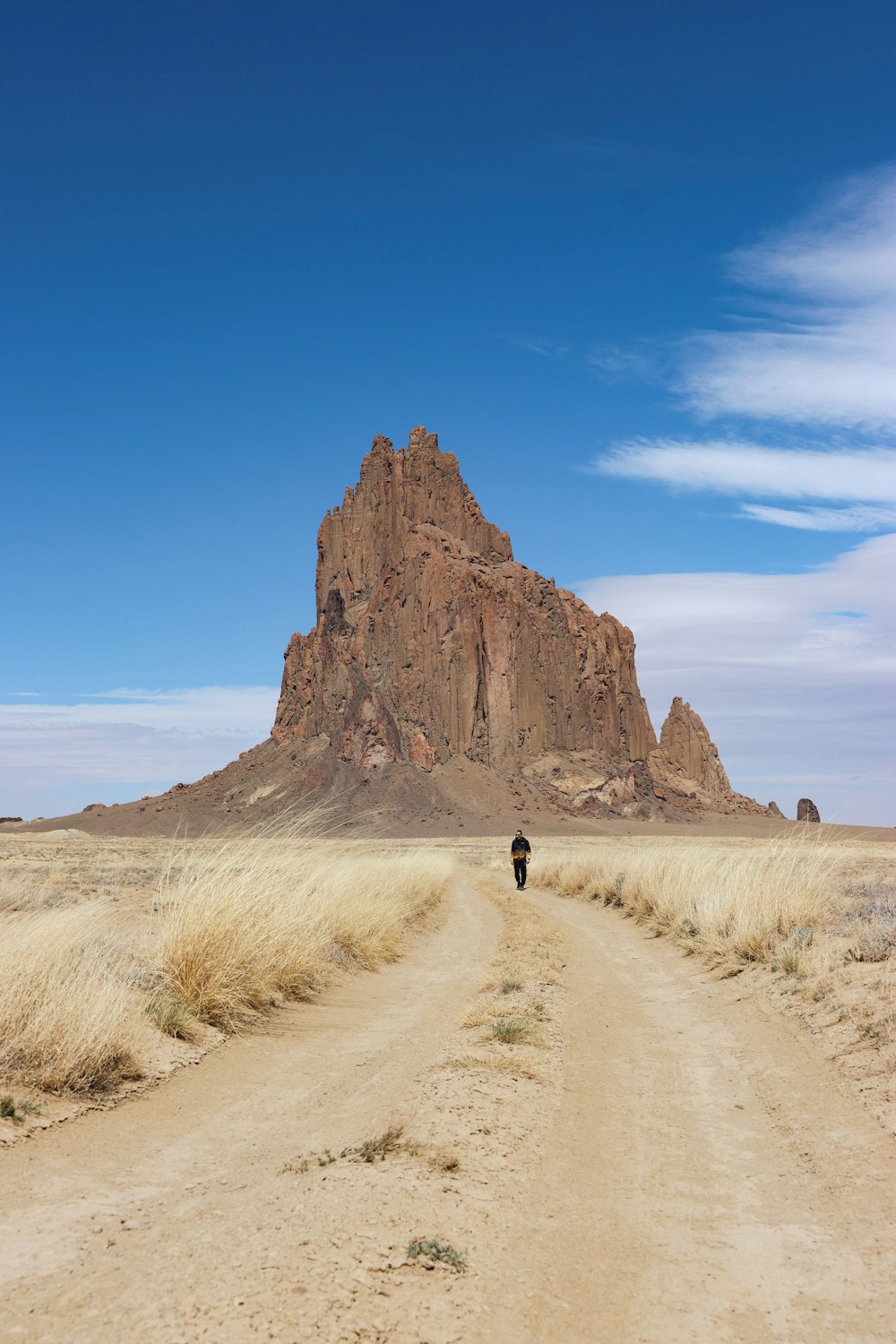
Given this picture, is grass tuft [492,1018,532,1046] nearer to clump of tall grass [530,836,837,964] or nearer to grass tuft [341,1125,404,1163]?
grass tuft [341,1125,404,1163]

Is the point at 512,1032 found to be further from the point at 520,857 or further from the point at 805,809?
the point at 805,809

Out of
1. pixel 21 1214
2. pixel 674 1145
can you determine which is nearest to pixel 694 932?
pixel 674 1145

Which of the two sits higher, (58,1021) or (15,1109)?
(58,1021)

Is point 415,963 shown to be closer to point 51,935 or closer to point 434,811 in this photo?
point 51,935

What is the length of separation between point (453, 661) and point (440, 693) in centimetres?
436

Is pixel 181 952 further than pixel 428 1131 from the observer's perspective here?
Yes

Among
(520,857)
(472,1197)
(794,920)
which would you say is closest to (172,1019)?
(472,1197)

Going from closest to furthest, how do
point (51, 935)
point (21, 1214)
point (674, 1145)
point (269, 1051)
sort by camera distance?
1. point (21, 1214)
2. point (674, 1145)
3. point (51, 935)
4. point (269, 1051)

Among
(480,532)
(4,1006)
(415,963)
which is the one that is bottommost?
(415,963)

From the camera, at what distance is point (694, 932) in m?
14.9

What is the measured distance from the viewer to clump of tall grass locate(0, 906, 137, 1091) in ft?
20.9

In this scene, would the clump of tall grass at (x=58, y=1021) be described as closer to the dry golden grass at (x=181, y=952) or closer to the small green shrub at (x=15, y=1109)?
the dry golden grass at (x=181, y=952)

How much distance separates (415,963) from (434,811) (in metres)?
92.3

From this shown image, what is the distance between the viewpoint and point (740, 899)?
13.7m
